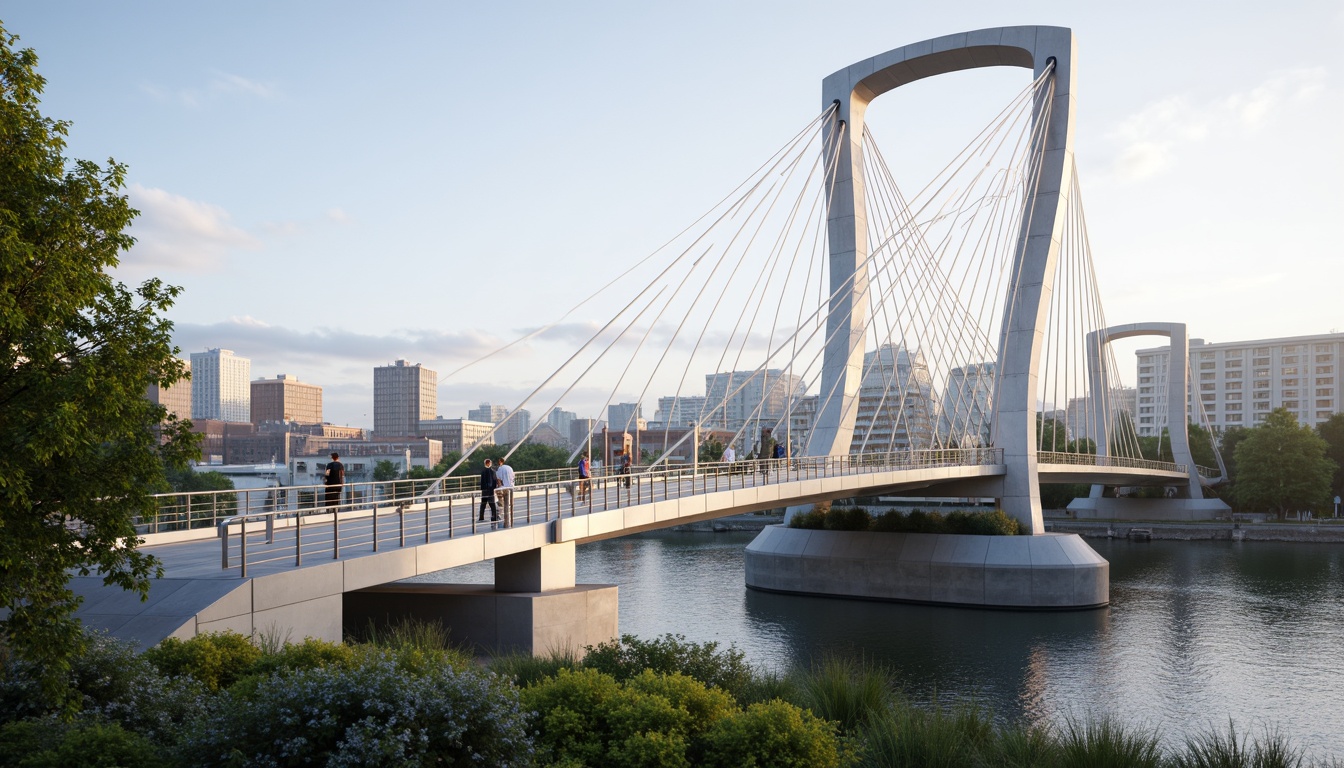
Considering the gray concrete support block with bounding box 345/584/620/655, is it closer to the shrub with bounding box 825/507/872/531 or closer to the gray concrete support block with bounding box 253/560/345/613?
the gray concrete support block with bounding box 253/560/345/613

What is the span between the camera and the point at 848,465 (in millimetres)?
30812

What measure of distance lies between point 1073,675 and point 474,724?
1992 cm

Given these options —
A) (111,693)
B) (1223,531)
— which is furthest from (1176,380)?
(111,693)

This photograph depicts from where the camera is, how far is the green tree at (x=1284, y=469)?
Result: 7188 cm

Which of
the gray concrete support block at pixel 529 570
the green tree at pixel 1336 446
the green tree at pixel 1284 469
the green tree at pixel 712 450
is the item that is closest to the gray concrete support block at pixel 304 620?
the gray concrete support block at pixel 529 570

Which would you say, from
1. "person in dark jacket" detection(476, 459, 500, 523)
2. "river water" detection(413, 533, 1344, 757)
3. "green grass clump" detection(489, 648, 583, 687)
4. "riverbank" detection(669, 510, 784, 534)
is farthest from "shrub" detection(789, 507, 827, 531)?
"riverbank" detection(669, 510, 784, 534)

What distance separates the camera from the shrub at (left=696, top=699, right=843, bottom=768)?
7906 millimetres

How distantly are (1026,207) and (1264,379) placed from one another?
130 metres

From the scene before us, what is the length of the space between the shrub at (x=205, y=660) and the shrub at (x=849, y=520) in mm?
29519

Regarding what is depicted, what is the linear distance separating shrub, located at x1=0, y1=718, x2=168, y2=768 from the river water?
28.0 feet

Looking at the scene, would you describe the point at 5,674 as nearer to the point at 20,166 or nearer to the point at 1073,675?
the point at 20,166

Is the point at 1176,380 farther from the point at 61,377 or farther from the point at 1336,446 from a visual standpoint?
the point at 61,377

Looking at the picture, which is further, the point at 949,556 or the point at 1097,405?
the point at 1097,405

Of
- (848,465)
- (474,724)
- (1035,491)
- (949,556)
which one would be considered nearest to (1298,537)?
(1035,491)
